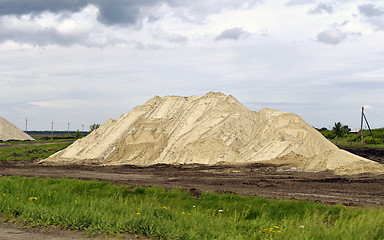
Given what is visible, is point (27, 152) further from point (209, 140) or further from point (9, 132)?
point (9, 132)

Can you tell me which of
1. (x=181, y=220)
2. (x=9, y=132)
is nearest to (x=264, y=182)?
(x=181, y=220)

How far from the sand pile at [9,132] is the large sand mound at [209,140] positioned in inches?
1528

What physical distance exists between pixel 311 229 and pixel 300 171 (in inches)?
862

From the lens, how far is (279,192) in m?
19.4

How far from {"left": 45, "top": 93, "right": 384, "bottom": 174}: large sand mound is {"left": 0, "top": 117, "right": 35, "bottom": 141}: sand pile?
38804mm

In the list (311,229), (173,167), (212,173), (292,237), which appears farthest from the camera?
(173,167)

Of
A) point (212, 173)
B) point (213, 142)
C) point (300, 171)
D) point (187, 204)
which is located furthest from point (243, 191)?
point (213, 142)

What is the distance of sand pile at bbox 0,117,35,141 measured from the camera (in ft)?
247

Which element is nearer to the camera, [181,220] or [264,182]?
[181,220]

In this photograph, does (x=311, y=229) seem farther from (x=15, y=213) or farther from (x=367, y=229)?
(x=15, y=213)

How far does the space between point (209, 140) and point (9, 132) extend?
184ft

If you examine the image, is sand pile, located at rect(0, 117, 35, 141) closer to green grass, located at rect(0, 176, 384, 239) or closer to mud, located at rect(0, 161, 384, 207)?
mud, located at rect(0, 161, 384, 207)

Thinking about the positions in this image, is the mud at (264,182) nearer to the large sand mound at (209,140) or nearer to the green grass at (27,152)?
the large sand mound at (209,140)

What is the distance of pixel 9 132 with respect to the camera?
253ft
